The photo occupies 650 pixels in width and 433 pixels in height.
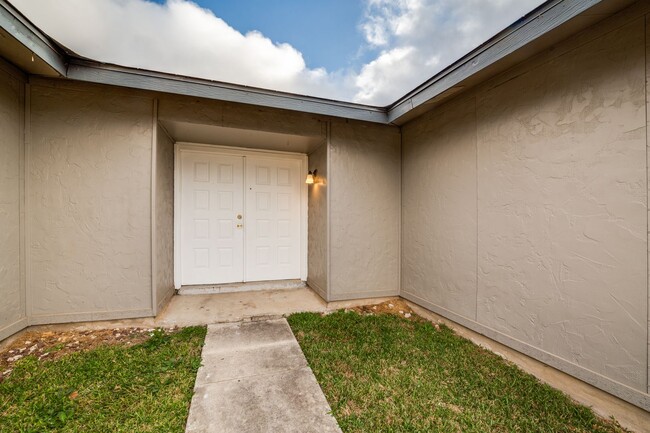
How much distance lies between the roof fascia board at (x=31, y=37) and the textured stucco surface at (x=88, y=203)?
410mm

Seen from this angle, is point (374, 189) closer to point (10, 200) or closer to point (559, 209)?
point (559, 209)

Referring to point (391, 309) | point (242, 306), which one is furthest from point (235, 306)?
point (391, 309)

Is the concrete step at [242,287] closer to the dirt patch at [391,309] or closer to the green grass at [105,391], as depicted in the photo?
the dirt patch at [391,309]

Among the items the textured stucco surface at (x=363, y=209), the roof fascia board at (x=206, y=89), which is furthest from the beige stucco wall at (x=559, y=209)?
the roof fascia board at (x=206, y=89)

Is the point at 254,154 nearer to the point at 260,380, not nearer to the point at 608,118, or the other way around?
the point at 260,380

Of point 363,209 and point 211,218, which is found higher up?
point 363,209

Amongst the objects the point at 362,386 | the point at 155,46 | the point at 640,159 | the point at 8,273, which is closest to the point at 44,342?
the point at 8,273

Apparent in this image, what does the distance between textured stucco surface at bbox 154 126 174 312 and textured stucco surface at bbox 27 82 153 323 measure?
0.13 meters

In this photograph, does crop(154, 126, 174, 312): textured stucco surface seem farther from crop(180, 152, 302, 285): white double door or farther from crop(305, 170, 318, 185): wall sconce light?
crop(305, 170, 318, 185): wall sconce light

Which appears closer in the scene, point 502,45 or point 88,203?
point 502,45

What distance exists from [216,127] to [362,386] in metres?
3.46

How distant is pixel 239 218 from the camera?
4.33 m

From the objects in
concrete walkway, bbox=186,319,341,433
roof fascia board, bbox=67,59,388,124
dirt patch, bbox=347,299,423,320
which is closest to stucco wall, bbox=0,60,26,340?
roof fascia board, bbox=67,59,388,124

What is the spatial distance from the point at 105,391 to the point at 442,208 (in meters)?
3.74
